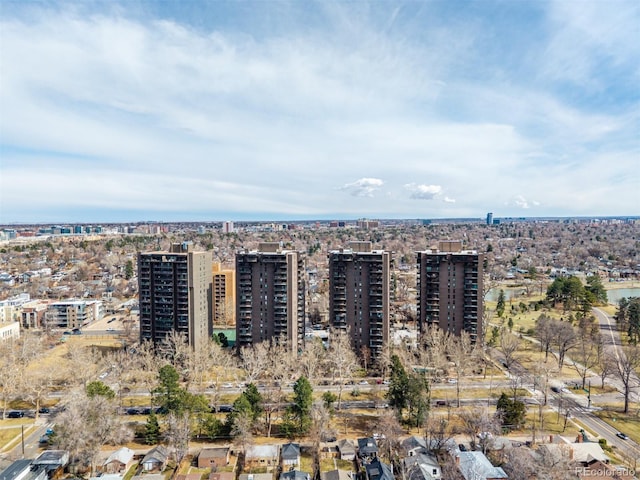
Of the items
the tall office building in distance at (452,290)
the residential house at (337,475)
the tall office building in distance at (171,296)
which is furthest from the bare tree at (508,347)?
the tall office building in distance at (171,296)

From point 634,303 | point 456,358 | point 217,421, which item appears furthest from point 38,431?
point 634,303

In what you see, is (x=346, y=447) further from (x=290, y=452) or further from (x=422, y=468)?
(x=422, y=468)

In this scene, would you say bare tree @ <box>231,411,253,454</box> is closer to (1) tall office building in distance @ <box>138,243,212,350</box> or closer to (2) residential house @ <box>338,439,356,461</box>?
(2) residential house @ <box>338,439,356,461</box>

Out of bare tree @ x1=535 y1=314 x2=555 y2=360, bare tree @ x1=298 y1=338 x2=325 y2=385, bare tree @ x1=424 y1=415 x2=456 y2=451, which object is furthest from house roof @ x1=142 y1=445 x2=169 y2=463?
bare tree @ x1=535 y1=314 x2=555 y2=360

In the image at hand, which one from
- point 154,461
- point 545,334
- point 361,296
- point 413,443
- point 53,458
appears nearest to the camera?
point 53,458

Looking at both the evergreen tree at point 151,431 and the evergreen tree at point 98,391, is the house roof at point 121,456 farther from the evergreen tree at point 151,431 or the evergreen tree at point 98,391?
the evergreen tree at point 98,391

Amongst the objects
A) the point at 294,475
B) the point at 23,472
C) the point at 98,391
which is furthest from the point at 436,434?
the point at 23,472
